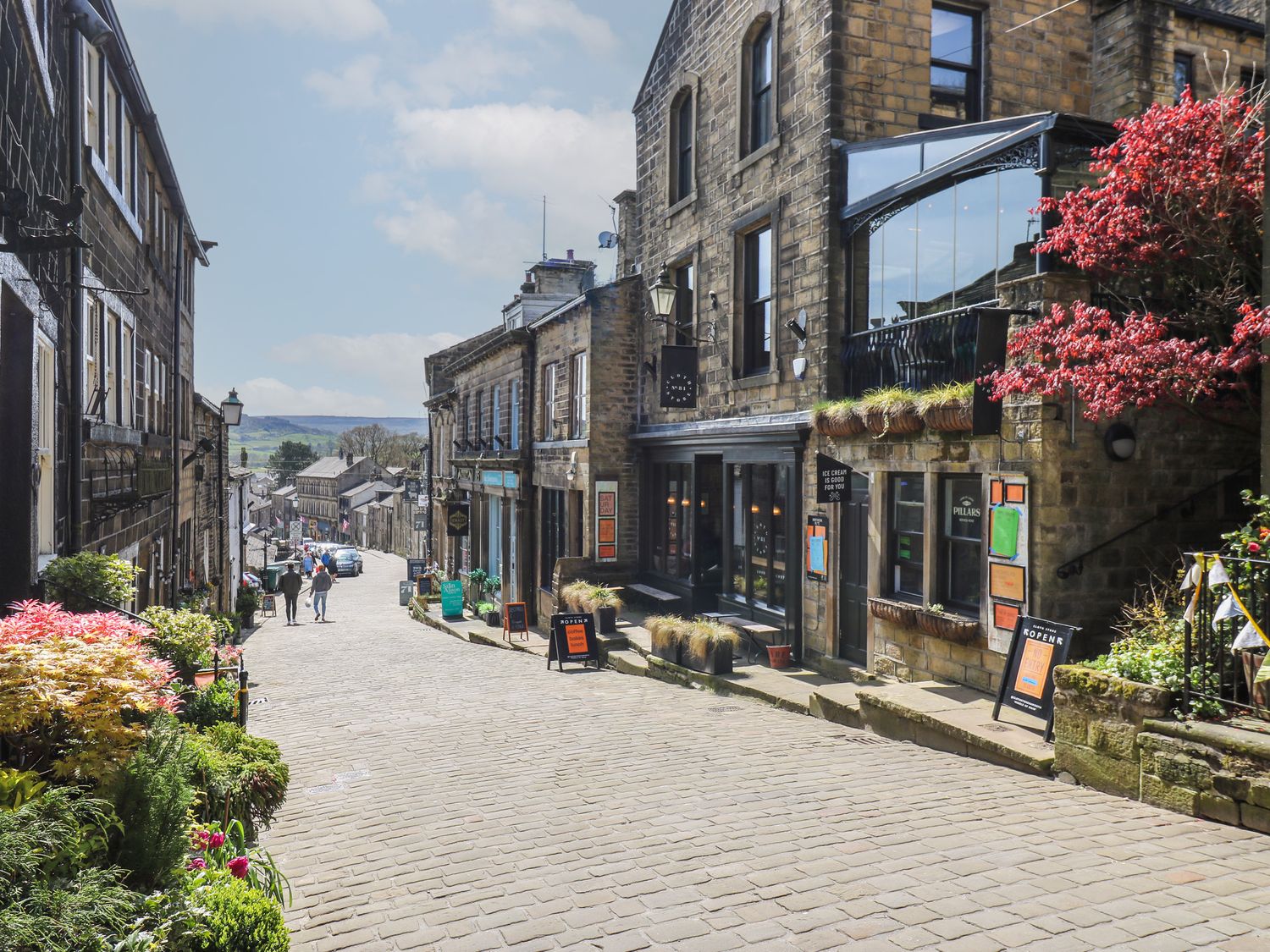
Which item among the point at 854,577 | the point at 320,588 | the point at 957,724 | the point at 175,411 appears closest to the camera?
the point at 957,724

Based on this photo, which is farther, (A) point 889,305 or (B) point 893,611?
(A) point 889,305

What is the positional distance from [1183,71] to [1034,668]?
918 cm

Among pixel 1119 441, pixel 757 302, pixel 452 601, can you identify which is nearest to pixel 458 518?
pixel 452 601

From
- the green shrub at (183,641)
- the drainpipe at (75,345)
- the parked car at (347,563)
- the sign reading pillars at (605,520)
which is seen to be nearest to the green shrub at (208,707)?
the green shrub at (183,641)

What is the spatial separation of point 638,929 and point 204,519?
22.8 metres

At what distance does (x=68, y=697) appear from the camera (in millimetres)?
4309

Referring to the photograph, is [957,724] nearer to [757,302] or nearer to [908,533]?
[908,533]

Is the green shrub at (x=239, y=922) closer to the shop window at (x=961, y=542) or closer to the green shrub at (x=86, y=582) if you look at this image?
the green shrub at (x=86, y=582)

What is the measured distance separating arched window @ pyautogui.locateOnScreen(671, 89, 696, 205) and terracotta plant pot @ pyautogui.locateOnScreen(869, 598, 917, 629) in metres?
9.03

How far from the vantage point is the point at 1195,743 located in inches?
227

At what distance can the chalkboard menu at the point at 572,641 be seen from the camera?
1446 cm

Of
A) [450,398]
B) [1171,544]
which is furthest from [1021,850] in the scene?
[450,398]

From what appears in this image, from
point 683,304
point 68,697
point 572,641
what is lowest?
point 572,641

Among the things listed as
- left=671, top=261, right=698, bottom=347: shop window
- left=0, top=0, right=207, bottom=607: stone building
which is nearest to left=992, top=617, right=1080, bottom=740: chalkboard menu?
left=0, top=0, right=207, bottom=607: stone building
